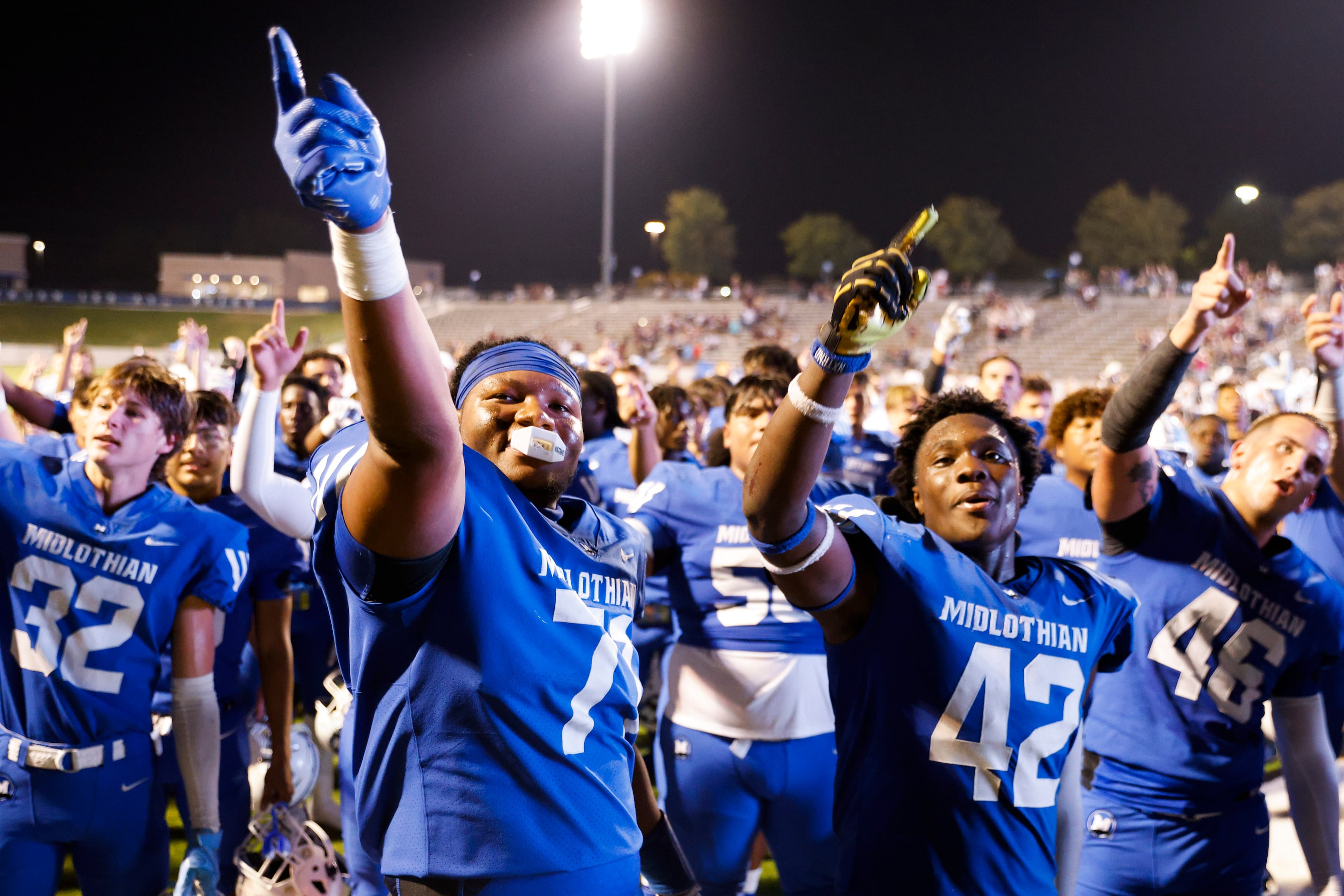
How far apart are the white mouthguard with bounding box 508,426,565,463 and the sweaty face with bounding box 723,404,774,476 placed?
6.09ft

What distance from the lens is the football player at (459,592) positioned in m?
1.30

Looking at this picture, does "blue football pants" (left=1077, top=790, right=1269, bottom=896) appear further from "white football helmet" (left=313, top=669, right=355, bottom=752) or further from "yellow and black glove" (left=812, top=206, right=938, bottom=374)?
"white football helmet" (left=313, top=669, right=355, bottom=752)

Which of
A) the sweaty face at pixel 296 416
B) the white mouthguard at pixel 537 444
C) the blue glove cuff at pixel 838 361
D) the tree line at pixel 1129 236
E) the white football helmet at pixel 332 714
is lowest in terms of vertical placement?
the white football helmet at pixel 332 714

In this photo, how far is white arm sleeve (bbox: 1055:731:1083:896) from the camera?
237 cm

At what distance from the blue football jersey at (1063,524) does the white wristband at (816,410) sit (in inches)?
117

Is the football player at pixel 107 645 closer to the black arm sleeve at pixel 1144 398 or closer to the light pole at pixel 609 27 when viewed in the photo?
the black arm sleeve at pixel 1144 398

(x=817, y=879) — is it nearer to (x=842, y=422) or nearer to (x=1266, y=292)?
(x=842, y=422)

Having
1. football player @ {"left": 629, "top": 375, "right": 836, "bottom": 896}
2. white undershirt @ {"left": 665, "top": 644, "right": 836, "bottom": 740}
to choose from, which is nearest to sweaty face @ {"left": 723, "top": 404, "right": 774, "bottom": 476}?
football player @ {"left": 629, "top": 375, "right": 836, "bottom": 896}

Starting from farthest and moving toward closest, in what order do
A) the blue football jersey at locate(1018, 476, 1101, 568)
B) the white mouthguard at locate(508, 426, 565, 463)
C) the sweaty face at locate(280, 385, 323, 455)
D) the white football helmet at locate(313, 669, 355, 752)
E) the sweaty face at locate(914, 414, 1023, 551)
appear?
the sweaty face at locate(280, 385, 323, 455)
the blue football jersey at locate(1018, 476, 1101, 568)
the white football helmet at locate(313, 669, 355, 752)
the sweaty face at locate(914, 414, 1023, 551)
the white mouthguard at locate(508, 426, 565, 463)

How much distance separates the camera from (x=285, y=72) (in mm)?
1232

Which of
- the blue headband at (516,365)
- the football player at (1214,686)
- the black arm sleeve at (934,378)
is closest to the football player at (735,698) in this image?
the football player at (1214,686)

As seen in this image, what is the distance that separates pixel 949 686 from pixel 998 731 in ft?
0.53

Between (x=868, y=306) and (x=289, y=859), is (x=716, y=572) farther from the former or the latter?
(x=868, y=306)

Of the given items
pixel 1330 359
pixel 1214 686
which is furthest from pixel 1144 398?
pixel 1330 359
